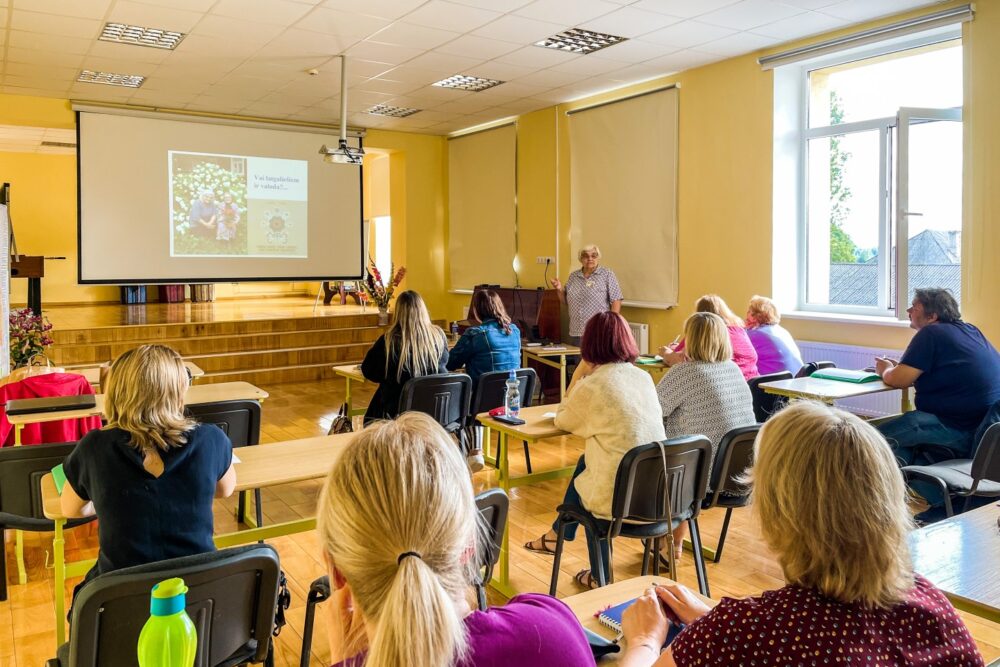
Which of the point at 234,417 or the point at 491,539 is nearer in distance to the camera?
the point at 491,539

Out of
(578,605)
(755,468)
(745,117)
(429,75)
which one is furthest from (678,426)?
(429,75)

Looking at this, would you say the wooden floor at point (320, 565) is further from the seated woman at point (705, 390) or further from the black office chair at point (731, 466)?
the seated woman at point (705, 390)

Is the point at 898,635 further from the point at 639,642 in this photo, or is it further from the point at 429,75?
the point at 429,75

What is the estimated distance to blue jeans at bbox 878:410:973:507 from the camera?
402 cm

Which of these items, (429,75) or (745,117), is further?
(429,75)

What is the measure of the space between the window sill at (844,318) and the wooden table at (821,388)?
1.28 meters

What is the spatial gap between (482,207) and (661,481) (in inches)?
299

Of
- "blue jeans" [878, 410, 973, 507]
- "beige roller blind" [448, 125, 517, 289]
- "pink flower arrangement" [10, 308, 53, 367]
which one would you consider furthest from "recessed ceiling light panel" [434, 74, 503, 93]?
"blue jeans" [878, 410, 973, 507]

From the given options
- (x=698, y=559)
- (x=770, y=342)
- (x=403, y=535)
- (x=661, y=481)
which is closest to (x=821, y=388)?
(x=770, y=342)

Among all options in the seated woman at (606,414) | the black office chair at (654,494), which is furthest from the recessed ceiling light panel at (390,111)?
the black office chair at (654,494)

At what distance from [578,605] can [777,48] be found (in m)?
5.96

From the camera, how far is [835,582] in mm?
1198

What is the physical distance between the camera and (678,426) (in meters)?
3.54

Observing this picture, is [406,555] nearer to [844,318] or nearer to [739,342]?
[739,342]
